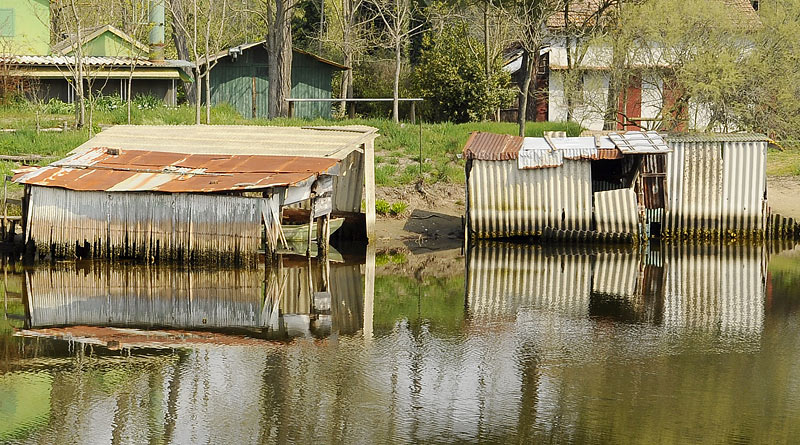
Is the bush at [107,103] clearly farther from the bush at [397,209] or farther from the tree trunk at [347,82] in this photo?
the bush at [397,209]

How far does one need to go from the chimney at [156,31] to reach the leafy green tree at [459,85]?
10208mm

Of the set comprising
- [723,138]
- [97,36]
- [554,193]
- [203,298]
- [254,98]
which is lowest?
[203,298]

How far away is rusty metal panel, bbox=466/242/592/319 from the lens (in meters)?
21.1

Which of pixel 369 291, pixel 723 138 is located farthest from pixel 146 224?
pixel 723 138

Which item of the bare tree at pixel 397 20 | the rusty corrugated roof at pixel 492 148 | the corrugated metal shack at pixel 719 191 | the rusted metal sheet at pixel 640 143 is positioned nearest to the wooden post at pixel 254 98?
the bare tree at pixel 397 20

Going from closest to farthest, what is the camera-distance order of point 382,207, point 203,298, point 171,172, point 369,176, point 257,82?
point 203,298 → point 171,172 → point 369,176 → point 382,207 → point 257,82

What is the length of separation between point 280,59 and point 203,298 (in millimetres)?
20358

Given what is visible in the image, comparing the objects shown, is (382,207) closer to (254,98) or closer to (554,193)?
(554,193)

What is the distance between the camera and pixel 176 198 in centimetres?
2458

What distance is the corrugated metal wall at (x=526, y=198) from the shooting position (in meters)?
28.7

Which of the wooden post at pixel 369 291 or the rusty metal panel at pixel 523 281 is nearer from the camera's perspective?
the wooden post at pixel 369 291

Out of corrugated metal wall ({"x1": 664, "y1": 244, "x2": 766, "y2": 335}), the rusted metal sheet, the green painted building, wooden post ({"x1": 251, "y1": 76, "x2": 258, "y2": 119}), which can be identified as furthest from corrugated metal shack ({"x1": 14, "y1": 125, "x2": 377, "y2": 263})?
wooden post ({"x1": 251, "y1": 76, "x2": 258, "y2": 119})

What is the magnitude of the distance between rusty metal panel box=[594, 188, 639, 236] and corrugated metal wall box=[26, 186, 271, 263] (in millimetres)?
9180

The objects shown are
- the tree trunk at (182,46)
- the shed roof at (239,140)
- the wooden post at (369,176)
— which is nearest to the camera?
the shed roof at (239,140)
